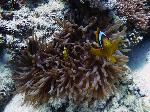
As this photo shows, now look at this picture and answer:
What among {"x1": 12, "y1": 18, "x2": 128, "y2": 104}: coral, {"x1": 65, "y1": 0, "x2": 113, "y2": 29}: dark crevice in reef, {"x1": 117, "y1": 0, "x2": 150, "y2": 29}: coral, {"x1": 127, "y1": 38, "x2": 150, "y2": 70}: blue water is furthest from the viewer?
{"x1": 127, "y1": 38, "x2": 150, "y2": 70}: blue water

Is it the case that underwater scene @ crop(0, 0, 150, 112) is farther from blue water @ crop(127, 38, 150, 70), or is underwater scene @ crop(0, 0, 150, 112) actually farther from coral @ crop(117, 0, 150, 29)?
blue water @ crop(127, 38, 150, 70)

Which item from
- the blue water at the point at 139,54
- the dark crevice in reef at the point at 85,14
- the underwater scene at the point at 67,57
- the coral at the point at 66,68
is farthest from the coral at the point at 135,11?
the coral at the point at 66,68

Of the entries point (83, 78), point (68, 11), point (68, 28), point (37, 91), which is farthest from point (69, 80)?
point (68, 11)

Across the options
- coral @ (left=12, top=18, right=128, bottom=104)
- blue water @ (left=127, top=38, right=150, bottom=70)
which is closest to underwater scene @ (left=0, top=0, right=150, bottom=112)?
coral @ (left=12, top=18, right=128, bottom=104)

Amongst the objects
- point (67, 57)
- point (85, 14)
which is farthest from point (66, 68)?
point (85, 14)

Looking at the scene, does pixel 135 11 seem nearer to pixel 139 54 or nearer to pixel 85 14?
pixel 139 54

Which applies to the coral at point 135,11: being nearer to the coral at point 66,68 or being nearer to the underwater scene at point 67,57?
the underwater scene at point 67,57

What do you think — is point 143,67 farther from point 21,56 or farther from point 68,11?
point 21,56
